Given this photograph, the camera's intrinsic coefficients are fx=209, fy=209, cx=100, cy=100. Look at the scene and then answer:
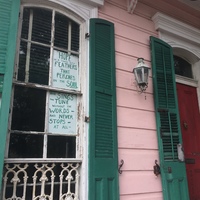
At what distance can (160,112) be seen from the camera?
255 cm

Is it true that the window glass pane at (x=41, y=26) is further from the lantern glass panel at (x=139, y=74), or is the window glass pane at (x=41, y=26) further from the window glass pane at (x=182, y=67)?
the window glass pane at (x=182, y=67)

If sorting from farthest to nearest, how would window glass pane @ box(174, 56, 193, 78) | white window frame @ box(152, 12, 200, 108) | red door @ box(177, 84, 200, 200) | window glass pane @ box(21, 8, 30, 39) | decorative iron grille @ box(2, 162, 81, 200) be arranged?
window glass pane @ box(174, 56, 193, 78) → white window frame @ box(152, 12, 200, 108) → red door @ box(177, 84, 200, 200) → window glass pane @ box(21, 8, 30, 39) → decorative iron grille @ box(2, 162, 81, 200)

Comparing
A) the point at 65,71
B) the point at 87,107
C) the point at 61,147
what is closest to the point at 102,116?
the point at 87,107

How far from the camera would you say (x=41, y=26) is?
2.17 m

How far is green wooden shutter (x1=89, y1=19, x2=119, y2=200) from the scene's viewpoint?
1955mm

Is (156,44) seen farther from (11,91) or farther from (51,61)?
(11,91)

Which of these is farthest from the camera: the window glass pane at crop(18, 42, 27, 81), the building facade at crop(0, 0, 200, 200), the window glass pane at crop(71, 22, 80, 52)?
the window glass pane at crop(71, 22, 80, 52)

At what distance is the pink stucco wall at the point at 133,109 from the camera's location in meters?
2.20

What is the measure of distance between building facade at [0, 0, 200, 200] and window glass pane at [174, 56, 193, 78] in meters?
0.52

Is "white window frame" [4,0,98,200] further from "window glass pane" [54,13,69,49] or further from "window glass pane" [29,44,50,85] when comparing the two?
"window glass pane" [29,44,50,85]

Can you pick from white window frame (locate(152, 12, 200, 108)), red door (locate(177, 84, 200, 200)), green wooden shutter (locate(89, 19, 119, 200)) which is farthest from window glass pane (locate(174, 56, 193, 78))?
green wooden shutter (locate(89, 19, 119, 200))

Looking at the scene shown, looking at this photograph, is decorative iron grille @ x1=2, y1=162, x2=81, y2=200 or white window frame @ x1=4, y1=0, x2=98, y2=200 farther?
white window frame @ x1=4, y1=0, x2=98, y2=200

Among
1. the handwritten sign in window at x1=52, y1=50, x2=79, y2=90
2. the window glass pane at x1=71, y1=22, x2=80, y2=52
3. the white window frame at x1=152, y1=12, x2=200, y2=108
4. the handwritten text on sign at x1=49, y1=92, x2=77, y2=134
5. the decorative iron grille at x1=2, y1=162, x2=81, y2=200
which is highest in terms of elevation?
the white window frame at x1=152, y1=12, x2=200, y2=108

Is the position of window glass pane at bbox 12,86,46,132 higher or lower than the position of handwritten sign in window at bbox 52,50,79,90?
lower
